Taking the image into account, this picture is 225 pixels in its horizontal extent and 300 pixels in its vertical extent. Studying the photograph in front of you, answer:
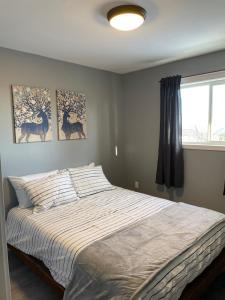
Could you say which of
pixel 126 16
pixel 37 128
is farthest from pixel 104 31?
pixel 37 128

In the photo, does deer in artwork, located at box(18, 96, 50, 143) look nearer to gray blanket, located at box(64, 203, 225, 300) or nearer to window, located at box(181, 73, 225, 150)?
gray blanket, located at box(64, 203, 225, 300)

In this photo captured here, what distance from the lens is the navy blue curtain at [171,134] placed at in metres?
3.07

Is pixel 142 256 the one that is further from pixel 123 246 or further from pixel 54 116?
pixel 54 116

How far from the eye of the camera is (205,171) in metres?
2.99

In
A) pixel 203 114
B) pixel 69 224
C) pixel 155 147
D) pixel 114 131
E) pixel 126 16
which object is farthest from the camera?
pixel 114 131

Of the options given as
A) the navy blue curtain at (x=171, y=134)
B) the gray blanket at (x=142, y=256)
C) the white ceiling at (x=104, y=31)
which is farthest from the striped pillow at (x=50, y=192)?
the white ceiling at (x=104, y=31)

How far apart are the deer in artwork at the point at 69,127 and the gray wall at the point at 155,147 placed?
3.07 feet

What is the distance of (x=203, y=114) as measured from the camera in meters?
3.02

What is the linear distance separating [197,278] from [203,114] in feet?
6.78

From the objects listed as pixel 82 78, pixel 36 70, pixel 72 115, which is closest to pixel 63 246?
pixel 72 115

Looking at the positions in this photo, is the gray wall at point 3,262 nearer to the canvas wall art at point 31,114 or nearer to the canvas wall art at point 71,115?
the canvas wall art at point 31,114

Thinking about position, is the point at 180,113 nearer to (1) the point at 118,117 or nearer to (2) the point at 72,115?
(1) the point at 118,117

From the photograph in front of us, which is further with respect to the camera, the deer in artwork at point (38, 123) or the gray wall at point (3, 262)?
the deer in artwork at point (38, 123)

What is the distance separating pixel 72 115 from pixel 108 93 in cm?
82
